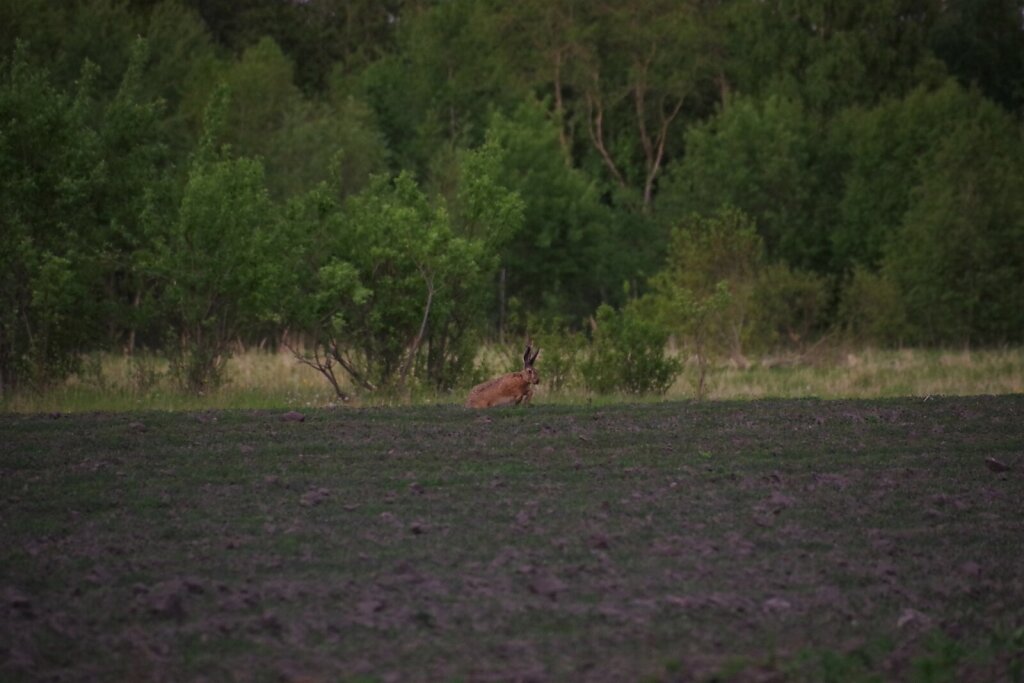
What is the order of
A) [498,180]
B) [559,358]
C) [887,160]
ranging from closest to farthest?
[559,358], [498,180], [887,160]

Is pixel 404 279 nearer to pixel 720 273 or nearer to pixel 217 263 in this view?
pixel 217 263

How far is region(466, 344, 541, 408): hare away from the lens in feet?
59.6

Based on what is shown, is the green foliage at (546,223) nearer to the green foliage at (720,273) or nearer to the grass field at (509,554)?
the green foliage at (720,273)

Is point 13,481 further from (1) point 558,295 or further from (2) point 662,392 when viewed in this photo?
(1) point 558,295

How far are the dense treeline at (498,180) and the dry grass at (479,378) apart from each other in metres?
0.53

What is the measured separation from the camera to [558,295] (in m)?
42.0

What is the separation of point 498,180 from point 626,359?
17371 mm

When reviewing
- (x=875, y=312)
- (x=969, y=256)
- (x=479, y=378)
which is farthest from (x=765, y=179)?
(x=479, y=378)

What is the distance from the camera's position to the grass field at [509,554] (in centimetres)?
742

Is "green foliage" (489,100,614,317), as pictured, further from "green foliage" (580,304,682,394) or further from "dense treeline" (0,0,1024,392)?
"green foliage" (580,304,682,394)

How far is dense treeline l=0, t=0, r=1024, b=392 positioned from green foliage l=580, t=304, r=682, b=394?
5cm

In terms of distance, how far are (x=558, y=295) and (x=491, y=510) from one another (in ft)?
102

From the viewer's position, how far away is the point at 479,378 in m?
22.3

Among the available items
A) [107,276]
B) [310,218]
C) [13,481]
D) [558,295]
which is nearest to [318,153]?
[558,295]
